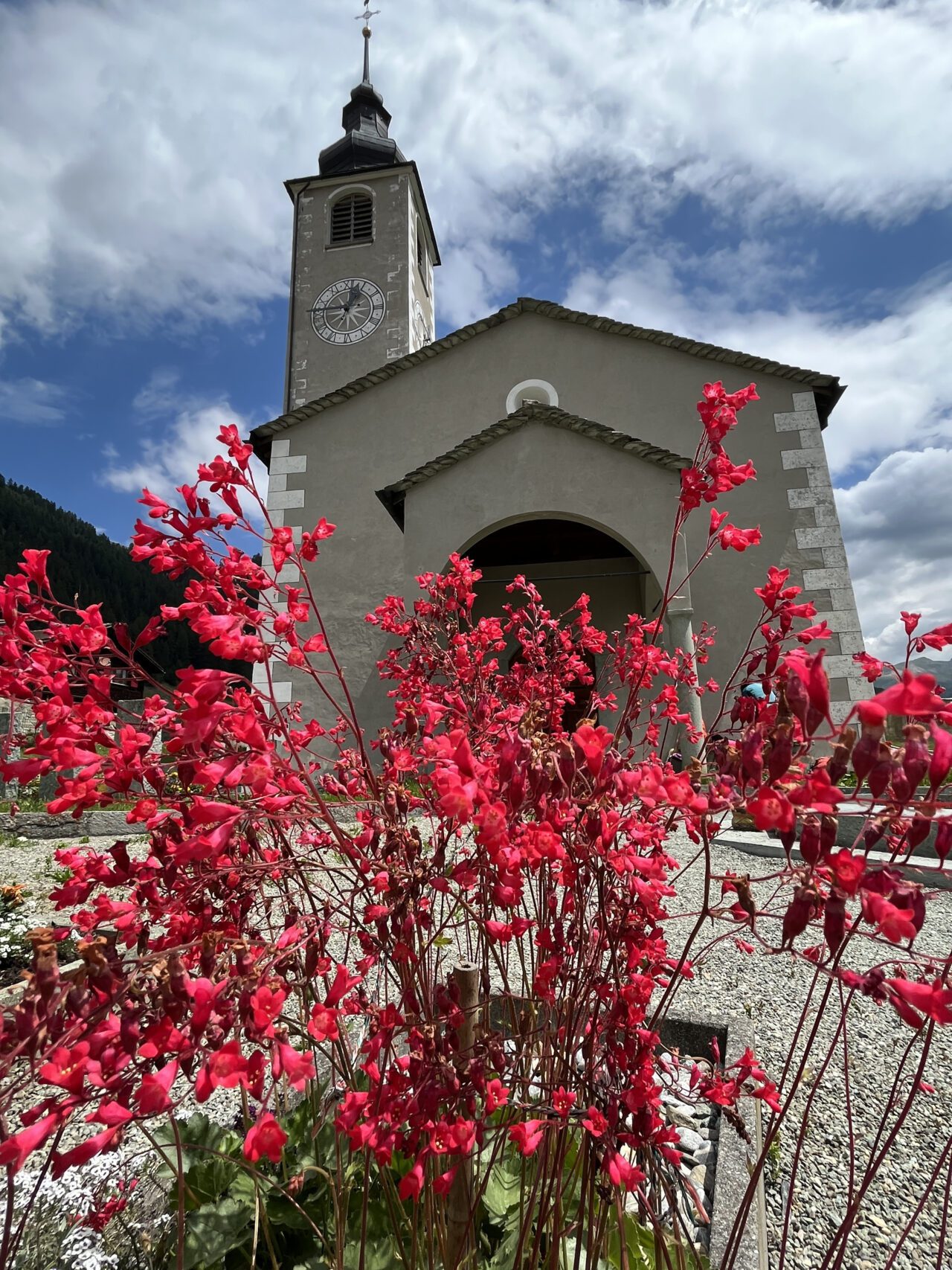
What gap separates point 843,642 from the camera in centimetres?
876

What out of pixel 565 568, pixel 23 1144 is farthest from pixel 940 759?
pixel 565 568

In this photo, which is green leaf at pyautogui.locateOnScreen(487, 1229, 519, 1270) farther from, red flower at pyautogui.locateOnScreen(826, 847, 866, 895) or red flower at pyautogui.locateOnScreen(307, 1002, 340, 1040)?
red flower at pyautogui.locateOnScreen(826, 847, 866, 895)

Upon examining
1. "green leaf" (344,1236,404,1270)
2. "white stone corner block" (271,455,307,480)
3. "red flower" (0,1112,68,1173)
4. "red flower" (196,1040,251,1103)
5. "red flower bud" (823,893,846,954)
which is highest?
"white stone corner block" (271,455,307,480)

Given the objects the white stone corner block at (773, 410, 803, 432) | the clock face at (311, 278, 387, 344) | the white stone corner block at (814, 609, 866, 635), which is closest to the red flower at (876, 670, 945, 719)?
the white stone corner block at (814, 609, 866, 635)

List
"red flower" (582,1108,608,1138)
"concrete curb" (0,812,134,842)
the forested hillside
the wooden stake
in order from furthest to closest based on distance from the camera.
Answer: the forested hillside, "concrete curb" (0,812,134,842), the wooden stake, "red flower" (582,1108,608,1138)

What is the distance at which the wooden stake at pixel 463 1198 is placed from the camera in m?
1.23

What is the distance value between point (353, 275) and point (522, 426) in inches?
480

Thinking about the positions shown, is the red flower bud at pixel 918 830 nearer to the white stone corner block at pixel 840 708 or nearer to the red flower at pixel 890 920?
the red flower at pixel 890 920

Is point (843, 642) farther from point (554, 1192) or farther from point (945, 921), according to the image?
point (554, 1192)

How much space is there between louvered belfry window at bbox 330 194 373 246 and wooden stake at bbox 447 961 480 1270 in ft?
68.4

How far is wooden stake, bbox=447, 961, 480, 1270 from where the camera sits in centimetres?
123

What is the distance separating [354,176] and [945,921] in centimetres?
2185

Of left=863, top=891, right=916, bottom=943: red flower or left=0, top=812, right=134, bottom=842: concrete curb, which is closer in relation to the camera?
left=863, top=891, right=916, bottom=943: red flower

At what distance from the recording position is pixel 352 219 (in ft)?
61.6
